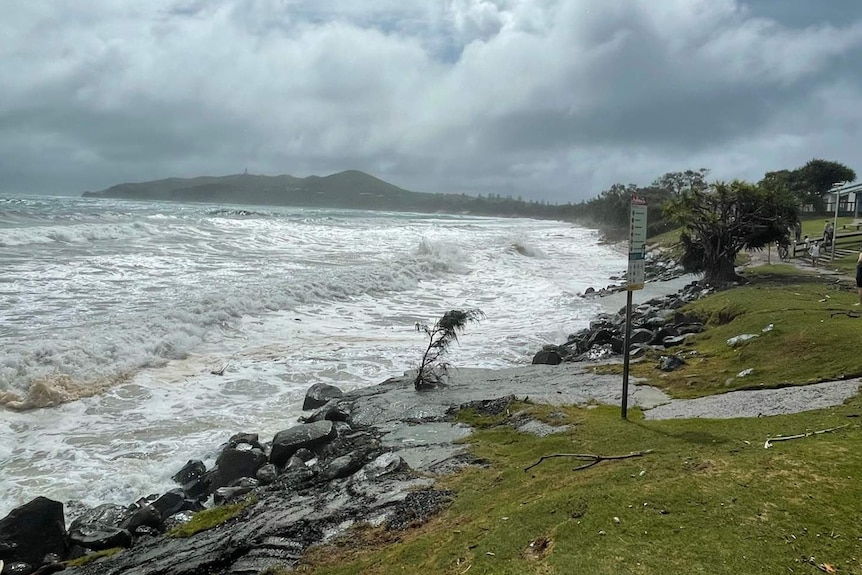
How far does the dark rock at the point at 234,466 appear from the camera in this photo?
9156 mm

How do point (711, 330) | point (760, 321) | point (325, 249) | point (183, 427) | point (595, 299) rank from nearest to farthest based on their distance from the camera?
1. point (183, 427)
2. point (760, 321)
3. point (711, 330)
4. point (595, 299)
5. point (325, 249)

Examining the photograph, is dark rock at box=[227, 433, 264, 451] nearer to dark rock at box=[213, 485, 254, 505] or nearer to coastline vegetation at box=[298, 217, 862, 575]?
dark rock at box=[213, 485, 254, 505]

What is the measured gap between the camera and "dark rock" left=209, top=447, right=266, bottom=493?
9.16m

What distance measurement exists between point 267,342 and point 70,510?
10.0 m

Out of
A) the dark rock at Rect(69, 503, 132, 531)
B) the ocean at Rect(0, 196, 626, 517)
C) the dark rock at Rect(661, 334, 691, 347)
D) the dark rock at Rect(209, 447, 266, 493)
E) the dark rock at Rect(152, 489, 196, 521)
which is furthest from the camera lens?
the dark rock at Rect(661, 334, 691, 347)

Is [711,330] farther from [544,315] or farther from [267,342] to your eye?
[267,342]

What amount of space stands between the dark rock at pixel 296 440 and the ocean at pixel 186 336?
4.80ft

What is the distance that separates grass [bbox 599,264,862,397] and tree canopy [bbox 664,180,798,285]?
18.2 feet

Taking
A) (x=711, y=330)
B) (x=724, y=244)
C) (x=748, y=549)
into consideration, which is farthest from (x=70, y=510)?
(x=724, y=244)

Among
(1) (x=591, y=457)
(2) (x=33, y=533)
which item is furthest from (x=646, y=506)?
(2) (x=33, y=533)

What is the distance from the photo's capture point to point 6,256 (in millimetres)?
29094

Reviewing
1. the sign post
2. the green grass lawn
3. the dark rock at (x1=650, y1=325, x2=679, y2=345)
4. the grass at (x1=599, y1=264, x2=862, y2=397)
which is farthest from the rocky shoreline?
the dark rock at (x1=650, y1=325, x2=679, y2=345)

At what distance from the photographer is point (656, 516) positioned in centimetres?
472

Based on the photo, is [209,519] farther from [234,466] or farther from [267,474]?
[234,466]
